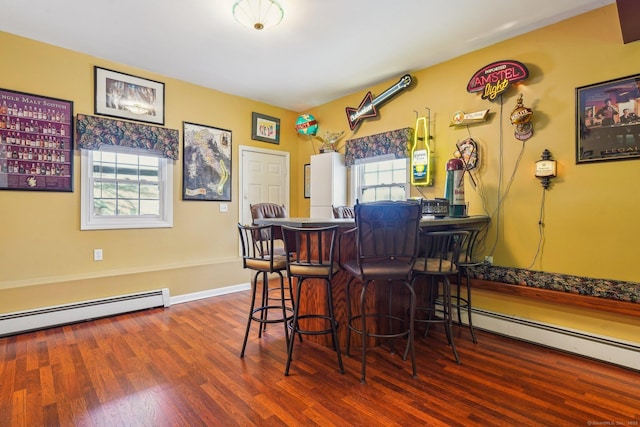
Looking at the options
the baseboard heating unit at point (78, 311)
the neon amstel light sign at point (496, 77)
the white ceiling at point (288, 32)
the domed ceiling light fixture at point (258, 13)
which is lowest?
the baseboard heating unit at point (78, 311)

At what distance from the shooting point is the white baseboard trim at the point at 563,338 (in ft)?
7.68

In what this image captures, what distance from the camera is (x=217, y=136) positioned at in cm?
454

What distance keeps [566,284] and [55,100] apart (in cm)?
521

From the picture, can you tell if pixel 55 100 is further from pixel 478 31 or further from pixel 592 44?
pixel 592 44

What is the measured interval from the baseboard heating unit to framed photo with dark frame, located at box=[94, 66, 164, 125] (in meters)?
2.13

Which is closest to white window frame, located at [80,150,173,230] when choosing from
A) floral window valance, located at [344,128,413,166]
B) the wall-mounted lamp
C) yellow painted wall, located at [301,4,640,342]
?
floral window valance, located at [344,128,413,166]

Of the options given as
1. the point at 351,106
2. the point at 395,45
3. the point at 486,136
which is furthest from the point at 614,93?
the point at 351,106

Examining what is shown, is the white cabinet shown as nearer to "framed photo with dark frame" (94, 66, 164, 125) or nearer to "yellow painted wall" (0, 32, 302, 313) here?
"yellow painted wall" (0, 32, 302, 313)

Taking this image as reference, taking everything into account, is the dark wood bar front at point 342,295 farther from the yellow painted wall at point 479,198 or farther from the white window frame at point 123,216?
the white window frame at point 123,216

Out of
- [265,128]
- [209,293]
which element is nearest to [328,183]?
[265,128]

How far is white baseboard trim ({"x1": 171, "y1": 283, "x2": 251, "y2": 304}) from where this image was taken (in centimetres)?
396

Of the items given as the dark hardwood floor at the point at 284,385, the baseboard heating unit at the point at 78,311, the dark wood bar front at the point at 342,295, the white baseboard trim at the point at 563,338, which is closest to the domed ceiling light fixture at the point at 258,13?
the dark wood bar front at the point at 342,295

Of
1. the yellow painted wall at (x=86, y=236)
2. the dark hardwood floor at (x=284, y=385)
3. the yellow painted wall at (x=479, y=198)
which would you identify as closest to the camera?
the dark hardwood floor at (x=284, y=385)

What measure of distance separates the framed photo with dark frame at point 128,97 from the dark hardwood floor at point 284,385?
2.50m
